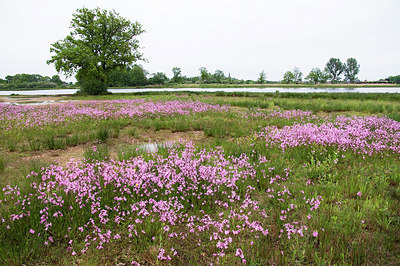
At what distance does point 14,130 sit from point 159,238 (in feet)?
35.1

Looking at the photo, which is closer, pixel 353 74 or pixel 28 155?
pixel 28 155

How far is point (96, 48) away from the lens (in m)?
40.8

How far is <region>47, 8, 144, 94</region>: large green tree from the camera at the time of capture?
121 feet

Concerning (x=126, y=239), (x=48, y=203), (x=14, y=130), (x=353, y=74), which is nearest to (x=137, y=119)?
(x=14, y=130)

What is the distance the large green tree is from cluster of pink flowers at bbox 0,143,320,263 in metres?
37.8

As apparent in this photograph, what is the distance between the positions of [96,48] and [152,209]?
148 feet

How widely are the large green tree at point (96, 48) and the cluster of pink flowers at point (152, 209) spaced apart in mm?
37797

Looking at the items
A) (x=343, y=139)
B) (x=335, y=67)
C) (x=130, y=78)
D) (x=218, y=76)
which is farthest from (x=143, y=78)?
(x=335, y=67)

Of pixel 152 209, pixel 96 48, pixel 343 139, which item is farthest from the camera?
pixel 96 48

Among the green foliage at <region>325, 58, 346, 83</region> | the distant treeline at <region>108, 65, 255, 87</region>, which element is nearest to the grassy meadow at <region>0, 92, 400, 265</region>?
the distant treeline at <region>108, 65, 255, 87</region>

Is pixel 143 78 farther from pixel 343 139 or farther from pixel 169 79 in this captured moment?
pixel 343 139

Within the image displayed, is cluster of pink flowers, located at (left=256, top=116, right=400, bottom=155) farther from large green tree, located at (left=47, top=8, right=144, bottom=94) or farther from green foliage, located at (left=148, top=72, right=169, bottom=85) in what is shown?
green foliage, located at (left=148, top=72, right=169, bottom=85)

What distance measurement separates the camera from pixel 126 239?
332 cm

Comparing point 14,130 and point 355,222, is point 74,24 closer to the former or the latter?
point 14,130
